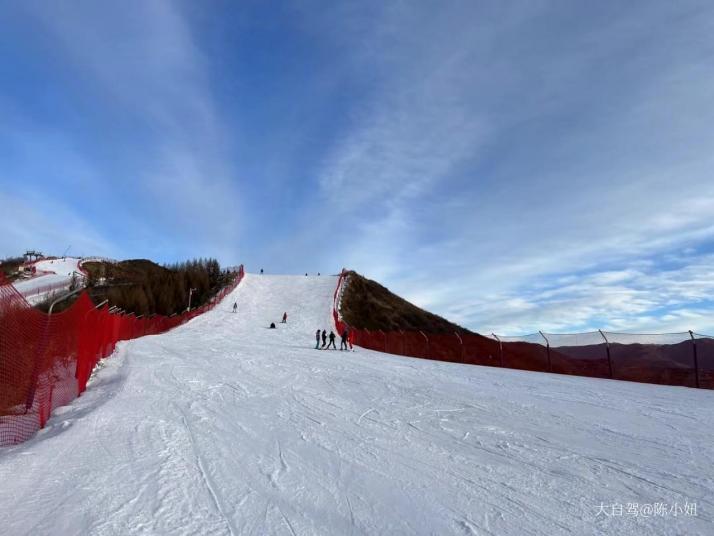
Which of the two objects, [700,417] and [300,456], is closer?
[300,456]

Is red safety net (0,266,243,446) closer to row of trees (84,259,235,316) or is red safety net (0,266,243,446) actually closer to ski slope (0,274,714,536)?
ski slope (0,274,714,536)

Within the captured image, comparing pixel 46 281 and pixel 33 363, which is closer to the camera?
pixel 33 363

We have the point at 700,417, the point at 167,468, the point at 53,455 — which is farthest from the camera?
the point at 700,417

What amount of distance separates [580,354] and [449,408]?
32.3 feet

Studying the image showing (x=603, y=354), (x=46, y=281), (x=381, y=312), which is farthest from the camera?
(x=46, y=281)

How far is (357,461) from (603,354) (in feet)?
43.0

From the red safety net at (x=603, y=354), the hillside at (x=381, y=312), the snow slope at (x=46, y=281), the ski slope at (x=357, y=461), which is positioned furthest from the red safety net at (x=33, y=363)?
the snow slope at (x=46, y=281)

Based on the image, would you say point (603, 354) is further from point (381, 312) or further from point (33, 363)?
point (381, 312)

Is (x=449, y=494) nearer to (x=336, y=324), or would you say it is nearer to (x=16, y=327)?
(x=16, y=327)

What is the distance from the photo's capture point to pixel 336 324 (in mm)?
37094

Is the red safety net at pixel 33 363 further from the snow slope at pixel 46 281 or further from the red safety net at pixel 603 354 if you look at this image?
the snow slope at pixel 46 281

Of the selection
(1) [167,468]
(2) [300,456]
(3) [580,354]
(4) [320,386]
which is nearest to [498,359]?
(3) [580,354]

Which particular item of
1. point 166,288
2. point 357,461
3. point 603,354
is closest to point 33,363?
point 357,461

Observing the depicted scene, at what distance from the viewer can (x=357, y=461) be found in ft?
18.9
